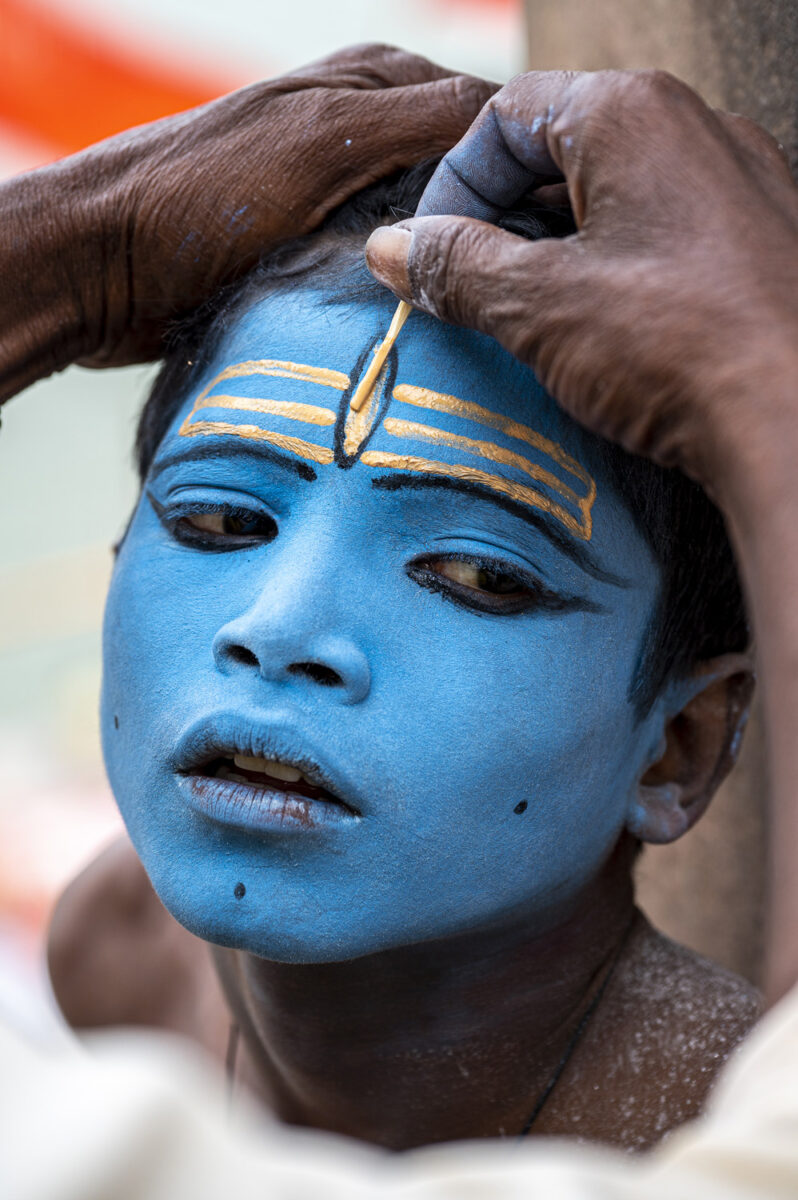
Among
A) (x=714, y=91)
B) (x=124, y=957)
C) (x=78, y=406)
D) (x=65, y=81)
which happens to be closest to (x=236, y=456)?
(x=714, y=91)

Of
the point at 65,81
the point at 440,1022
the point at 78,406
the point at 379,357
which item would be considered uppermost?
the point at 379,357

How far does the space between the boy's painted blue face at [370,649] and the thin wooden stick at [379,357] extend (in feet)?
0.04

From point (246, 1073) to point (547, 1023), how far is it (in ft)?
1.76

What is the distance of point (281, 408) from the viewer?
1452mm

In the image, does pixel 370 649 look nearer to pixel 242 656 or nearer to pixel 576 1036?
pixel 242 656

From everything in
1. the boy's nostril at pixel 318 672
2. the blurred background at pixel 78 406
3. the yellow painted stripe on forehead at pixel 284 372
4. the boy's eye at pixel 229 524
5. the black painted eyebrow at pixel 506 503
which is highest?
the yellow painted stripe on forehead at pixel 284 372

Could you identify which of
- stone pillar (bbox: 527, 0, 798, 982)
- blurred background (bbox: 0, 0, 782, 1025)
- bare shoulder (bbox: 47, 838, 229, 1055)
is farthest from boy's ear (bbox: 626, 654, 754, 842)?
blurred background (bbox: 0, 0, 782, 1025)

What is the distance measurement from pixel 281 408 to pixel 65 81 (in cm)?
650

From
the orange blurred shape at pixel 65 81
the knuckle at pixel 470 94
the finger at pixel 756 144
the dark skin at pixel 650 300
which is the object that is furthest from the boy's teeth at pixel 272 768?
the orange blurred shape at pixel 65 81

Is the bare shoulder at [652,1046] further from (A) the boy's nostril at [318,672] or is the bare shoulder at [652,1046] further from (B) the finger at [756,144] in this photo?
(B) the finger at [756,144]

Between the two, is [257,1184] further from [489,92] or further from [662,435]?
[489,92]

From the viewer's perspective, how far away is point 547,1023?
1668mm

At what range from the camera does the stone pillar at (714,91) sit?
6.26 feet

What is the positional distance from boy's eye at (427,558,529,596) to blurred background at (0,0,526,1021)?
4175mm
